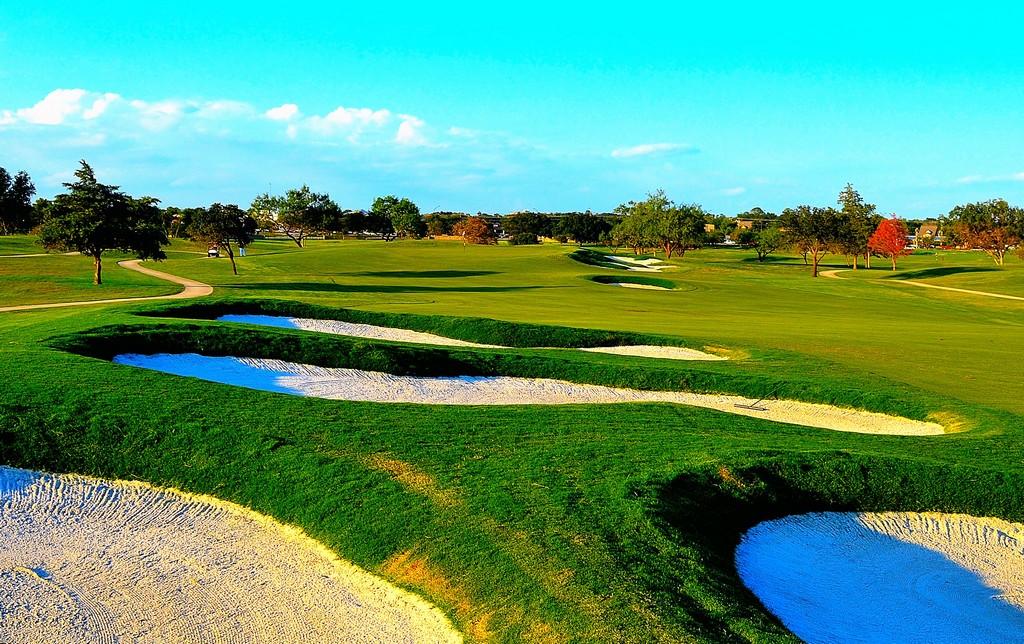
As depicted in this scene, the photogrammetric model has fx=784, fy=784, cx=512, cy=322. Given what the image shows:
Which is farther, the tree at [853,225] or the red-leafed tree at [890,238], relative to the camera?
the red-leafed tree at [890,238]

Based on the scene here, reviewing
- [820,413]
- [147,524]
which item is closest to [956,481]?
[820,413]

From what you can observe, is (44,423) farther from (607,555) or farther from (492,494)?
(607,555)

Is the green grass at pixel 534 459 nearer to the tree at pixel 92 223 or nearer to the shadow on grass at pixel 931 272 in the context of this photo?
the tree at pixel 92 223

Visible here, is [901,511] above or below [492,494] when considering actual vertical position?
below

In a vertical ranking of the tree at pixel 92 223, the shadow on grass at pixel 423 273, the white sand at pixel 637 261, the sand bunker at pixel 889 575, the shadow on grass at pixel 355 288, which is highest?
the tree at pixel 92 223

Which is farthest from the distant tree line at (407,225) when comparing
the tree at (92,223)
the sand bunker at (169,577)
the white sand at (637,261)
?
the sand bunker at (169,577)
